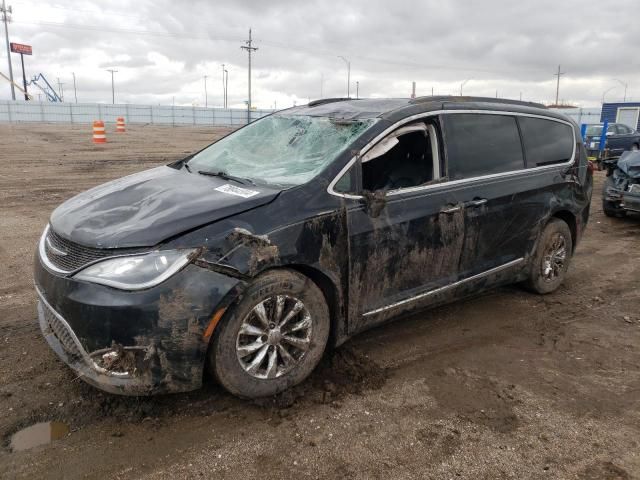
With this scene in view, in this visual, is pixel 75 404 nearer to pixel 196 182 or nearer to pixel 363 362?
pixel 196 182

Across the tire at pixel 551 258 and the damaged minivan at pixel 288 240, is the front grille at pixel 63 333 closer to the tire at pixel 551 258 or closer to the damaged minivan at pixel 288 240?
the damaged minivan at pixel 288 240

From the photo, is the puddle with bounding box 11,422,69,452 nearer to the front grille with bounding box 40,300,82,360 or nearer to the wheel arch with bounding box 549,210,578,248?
the front grille with bounding box 40,300,82,360

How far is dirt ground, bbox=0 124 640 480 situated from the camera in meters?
2.63

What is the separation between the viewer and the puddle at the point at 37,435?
8.93ft

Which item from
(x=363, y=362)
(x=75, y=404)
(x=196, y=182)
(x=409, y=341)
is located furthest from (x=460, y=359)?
(x=75, y=404)

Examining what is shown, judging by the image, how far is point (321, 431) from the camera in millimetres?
2895

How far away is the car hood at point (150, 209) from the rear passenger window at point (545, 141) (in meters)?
2.73

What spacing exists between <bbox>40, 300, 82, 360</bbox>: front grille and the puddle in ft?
1.33

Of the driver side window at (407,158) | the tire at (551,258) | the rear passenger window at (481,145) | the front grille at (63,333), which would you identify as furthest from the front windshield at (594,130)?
the front grille at (63,333)

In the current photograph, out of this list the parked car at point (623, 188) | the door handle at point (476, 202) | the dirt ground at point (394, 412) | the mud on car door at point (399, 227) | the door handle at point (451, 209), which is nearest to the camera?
the dirt ground at point (394, 412)

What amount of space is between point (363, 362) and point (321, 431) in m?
0.86

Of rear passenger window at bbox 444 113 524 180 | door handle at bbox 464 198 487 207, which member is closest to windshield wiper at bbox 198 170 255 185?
rear passenger window at bbox 444 113 524 180

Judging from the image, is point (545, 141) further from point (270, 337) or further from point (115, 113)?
point (115, 113)

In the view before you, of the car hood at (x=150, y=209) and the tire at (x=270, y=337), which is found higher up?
the car hood at (x=150, y=209)
